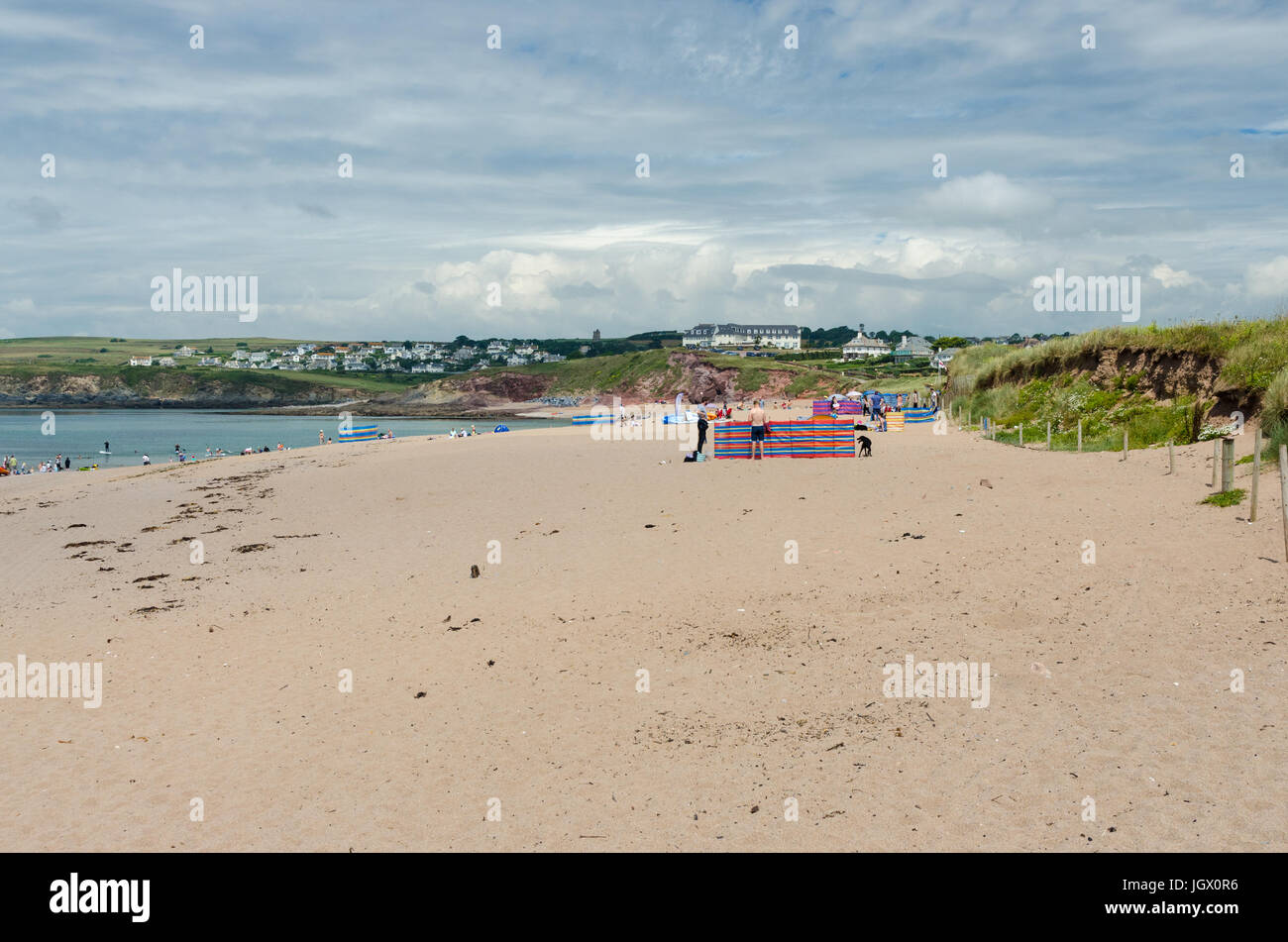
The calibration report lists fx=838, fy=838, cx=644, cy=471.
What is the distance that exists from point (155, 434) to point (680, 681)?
9536cm

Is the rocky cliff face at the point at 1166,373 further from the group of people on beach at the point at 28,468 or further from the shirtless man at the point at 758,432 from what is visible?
the group of people on beach at the point at 28,468

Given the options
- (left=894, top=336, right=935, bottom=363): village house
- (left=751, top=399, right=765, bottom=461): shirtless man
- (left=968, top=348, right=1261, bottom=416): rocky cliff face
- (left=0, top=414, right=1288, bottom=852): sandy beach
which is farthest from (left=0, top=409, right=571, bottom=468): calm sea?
(left=894, top=336, right=935, bottom=363): village house

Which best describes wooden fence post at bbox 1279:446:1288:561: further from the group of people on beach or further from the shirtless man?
the group of people on beach

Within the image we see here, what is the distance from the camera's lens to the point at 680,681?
354 inches

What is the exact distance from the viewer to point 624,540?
50.8 feet

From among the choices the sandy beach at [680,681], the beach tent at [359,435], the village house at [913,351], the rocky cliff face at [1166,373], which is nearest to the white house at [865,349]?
the village house at [913,351]

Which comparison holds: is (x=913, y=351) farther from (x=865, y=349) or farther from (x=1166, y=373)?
(x=1166, y=373)

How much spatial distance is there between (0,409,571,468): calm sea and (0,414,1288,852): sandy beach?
158 feet

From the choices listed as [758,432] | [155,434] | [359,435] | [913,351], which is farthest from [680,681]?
[913,351]

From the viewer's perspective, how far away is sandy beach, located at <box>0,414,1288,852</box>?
6.27 metres

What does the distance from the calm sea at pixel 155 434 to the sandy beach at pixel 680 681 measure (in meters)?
48.1

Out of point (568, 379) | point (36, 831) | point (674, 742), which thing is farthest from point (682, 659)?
point (568, 379)
